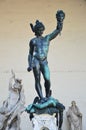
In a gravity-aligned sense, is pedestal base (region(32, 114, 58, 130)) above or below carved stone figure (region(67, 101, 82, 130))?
above

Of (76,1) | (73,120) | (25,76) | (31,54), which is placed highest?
(76,1)

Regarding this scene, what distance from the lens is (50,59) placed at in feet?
42.7

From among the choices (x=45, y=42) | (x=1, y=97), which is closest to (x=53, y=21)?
(x=1, y=97)

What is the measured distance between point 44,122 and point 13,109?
4.14 metres

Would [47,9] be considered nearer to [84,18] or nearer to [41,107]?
[84,18]

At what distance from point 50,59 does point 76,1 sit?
181 cm

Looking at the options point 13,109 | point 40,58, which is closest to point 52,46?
point 13,109

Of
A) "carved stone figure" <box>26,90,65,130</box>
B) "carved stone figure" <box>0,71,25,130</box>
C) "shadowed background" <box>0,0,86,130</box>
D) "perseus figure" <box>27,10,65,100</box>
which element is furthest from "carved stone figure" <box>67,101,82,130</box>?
"carved stone figure" <box>26,90,65,130</box>

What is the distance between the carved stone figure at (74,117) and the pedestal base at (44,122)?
631cm

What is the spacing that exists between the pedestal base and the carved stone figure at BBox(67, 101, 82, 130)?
631 centimetres

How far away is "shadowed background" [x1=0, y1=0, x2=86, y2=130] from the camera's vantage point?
1285 cm

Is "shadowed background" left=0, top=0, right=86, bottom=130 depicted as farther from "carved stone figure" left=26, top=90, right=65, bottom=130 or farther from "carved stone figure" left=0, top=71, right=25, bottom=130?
"carved stone figure" left=26, top=90, right=65, bottom=130

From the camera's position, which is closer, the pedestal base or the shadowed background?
the pedestal base

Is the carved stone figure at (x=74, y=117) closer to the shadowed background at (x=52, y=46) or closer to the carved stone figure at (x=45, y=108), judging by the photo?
the shadowed background at (x=52, y=46)
